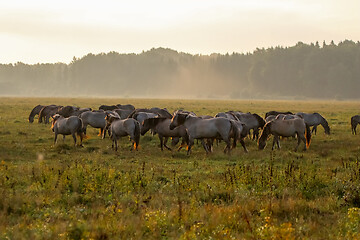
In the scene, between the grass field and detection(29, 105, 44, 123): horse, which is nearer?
the grass field

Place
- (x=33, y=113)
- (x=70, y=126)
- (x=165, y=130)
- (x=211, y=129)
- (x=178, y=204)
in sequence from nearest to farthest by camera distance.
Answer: (x=178, y=204) → (x=211, y=129) → (x=165, y=130) → (x=70, y=126) → (x=33, y=113)

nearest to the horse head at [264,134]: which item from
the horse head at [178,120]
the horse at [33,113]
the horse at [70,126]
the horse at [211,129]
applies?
the horse at [211,129]

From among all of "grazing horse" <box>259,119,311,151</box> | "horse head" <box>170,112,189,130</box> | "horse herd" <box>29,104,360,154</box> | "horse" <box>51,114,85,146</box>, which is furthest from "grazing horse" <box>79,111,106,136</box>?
"grazing horse" <box>259,119,311,151</box>

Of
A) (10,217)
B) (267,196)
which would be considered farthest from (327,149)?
(10,217)

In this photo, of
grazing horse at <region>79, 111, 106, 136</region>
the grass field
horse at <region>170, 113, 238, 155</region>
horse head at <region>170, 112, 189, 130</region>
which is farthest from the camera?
grazing horse at <region>79, 111, 106, 136</region>

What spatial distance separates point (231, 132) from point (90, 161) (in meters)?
6.28

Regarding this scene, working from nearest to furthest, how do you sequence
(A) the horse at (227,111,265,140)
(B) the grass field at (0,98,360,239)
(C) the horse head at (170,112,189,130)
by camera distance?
(B) the grass field at (0,98,360,239) → (C) the horse head at (170,112,189,130) → (A) the horse at (227,111,265,140)

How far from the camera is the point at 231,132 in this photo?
55.9 ft

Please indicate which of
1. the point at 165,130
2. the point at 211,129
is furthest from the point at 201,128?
the point at 165,130

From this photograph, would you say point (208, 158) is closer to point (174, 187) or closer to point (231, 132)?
point (231, 132)

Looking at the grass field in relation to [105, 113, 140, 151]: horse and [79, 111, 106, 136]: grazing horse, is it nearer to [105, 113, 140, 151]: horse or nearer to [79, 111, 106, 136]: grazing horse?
[105, 113, 140, 151]: horse

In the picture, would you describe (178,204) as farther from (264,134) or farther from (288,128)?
(288,128)

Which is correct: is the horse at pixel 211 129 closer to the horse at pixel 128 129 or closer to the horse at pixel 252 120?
the horse at pixel 128 129

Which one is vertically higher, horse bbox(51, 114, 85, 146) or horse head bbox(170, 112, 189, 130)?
horse head bbox(170, 112, 189, 130)
